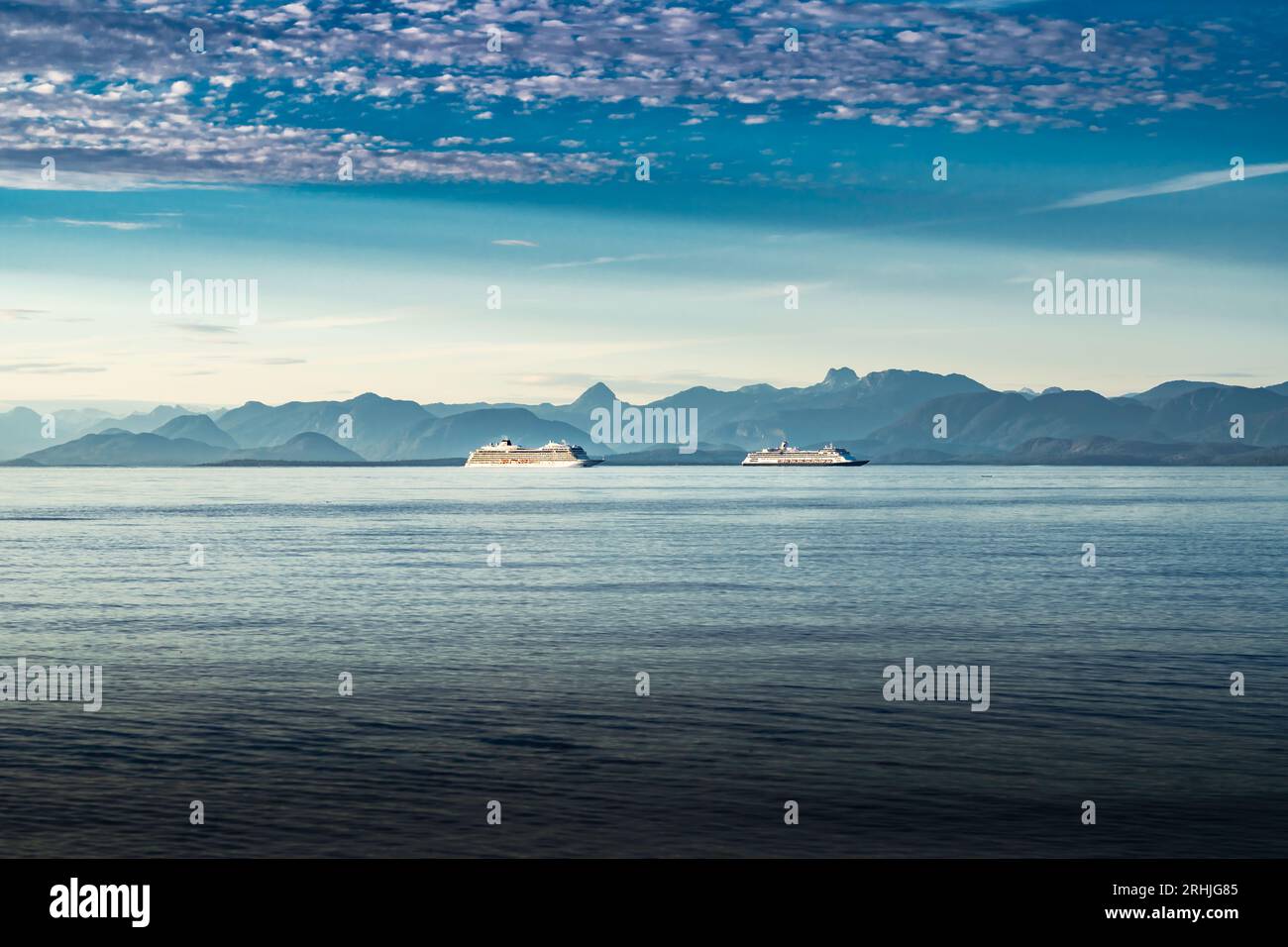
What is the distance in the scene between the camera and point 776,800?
22.6m

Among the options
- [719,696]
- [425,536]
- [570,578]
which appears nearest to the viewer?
[719,696]

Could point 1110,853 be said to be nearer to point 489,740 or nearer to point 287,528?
point 489,740

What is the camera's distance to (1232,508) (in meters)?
156

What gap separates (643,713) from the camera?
30.0m

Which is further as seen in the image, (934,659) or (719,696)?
(934,659)

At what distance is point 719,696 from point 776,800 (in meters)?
9.50

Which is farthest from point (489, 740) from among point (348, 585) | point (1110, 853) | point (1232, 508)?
point (1232, 508)

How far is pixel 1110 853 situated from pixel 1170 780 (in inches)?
198

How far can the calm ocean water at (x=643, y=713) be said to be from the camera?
21062 millimetres

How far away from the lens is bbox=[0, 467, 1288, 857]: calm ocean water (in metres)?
21.1
